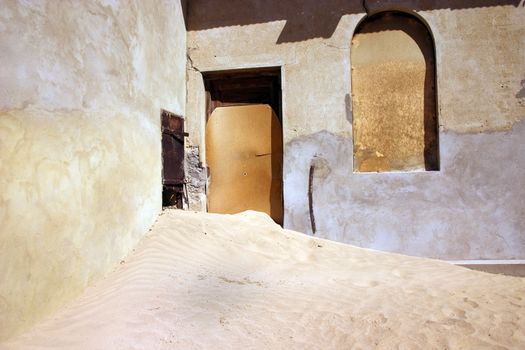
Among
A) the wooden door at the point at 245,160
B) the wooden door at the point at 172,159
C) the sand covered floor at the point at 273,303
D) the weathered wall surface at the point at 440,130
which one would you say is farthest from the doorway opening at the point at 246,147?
the sand covered floor at the point at 273,303

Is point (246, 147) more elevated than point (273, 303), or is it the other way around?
point (246, 147)

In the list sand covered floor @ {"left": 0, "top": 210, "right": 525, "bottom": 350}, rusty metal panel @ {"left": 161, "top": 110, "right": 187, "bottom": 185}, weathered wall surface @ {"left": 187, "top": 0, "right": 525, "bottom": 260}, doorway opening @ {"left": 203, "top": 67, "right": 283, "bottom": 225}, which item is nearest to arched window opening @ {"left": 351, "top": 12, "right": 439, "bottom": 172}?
weathered wall surface @ {"left": 187, "top": 0, "right": 525, "bottom": 260}

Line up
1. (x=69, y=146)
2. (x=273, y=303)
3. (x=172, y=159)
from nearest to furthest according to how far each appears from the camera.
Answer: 1. (x=273, y=303)
2. (x=69, y=146)
3. (x=172, y=159)

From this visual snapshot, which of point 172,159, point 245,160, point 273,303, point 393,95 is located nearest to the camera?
point 273,303

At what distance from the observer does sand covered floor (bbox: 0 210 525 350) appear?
9.25 ft

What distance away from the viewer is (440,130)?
256 inches

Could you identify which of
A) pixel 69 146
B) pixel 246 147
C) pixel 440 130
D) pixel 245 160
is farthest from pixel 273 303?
pixel 440 130

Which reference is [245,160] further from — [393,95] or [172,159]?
[393,95]

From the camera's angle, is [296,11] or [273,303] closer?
[273,303]

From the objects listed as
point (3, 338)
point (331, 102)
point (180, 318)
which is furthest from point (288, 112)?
point (3, 338)

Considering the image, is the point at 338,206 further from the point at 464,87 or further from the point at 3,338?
the point at 3,338

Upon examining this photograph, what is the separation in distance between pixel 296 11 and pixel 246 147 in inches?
102

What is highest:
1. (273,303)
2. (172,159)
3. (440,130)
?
(440,130)

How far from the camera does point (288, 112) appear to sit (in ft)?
22.7
